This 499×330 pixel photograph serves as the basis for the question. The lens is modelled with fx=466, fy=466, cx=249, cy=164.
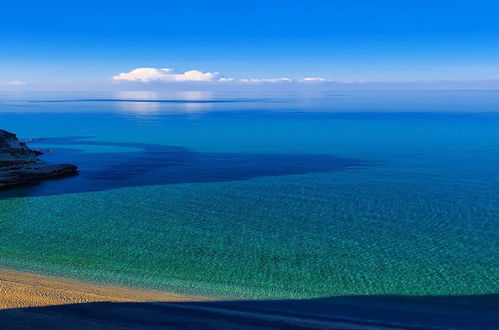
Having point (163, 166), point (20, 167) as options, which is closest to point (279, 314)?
point (20, 167)

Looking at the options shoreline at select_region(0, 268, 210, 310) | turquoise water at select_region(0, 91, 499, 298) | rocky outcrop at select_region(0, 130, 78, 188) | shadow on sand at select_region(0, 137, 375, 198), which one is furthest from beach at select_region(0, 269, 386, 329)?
rocky outcrop at select_region(0, 130, 78, 188)

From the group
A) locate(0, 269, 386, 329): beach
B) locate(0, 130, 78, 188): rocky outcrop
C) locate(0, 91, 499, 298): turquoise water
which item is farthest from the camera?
locate(0, 130, 78, 188): rocky outcrop

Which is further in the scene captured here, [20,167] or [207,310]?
[20,167]

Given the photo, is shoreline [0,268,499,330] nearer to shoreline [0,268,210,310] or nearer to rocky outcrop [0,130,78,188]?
shoreline [0,268,210,310]

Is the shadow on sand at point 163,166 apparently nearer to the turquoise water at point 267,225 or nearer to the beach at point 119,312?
the turquoise water at point 267,225

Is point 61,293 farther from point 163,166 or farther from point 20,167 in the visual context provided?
point 163,166

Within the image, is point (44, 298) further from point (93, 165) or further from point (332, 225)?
point (93, 165)

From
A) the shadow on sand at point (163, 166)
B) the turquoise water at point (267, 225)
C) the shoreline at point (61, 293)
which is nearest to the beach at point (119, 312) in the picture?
the shoreline at point (61, 293)
